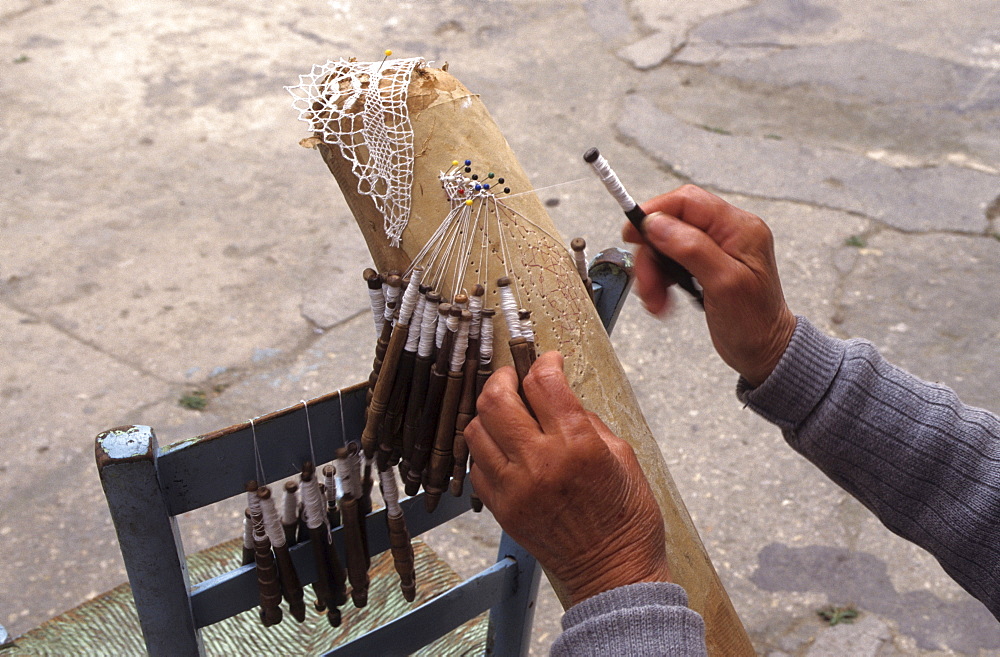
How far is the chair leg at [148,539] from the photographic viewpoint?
1.04 m

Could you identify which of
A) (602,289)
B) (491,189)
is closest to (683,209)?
(602,289)

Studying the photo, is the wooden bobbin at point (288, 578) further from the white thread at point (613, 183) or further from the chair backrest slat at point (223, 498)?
the white thread at point (613, 183)

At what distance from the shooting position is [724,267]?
131 centimetres

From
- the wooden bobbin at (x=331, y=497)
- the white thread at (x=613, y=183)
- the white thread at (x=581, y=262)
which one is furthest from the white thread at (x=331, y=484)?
the white thread at (x=613, y=183)

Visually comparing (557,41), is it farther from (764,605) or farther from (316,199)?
(764,605)

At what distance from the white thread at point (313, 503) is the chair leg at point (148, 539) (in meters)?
0.18

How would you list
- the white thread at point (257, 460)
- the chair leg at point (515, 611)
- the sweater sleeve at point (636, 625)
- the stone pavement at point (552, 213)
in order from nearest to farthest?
the sweater sleeve at point (636, 625) < the white thread at point (257, 460) < the chair leg at point (515, 611) < the stone pavement at point (552, 213)

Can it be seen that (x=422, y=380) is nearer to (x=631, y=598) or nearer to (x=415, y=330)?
(x=415, y=330)

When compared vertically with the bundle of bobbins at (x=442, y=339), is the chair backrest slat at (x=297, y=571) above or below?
below

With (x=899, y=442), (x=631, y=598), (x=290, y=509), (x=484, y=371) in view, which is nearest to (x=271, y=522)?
(x=290, y=509)

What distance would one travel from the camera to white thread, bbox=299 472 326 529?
1.24m

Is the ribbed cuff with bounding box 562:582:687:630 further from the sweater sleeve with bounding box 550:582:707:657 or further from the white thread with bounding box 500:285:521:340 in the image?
the white thread with bounding box 500:285:521:340

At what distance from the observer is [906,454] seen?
4.64ft

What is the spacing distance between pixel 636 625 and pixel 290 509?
541 mm
